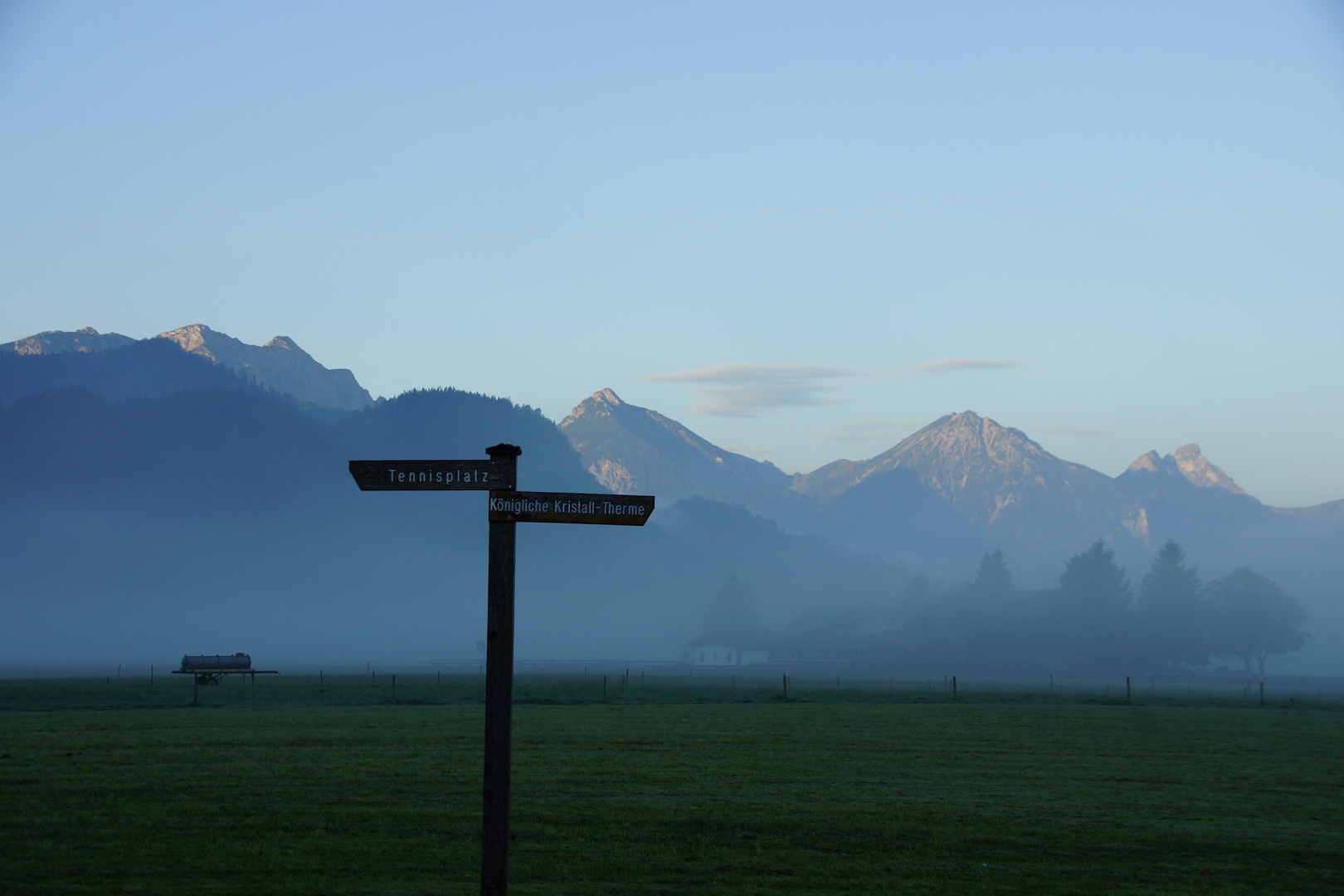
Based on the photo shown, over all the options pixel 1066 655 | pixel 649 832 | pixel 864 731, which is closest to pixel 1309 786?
pixel 864 731

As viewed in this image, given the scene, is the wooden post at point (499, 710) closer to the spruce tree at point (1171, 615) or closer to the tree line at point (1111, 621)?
the tree line at point (1111, 621)

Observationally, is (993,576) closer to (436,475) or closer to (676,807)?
(676,807)

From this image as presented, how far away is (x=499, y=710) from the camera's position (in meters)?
10.1

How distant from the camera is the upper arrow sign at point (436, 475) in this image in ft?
33.7

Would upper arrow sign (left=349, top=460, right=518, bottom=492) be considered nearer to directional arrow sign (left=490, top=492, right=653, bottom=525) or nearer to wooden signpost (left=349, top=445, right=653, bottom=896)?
wooden signpost (left=349, top=445, right=653, bottom=896)

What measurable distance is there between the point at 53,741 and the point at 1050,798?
1026 inches

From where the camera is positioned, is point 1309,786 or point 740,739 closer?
point 1309,786

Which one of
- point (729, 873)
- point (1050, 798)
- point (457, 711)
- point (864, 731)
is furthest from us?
point (457, 711)

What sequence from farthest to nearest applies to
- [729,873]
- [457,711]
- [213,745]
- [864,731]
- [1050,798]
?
[457,711] < [864,731] < [213,745] < [1050,798] < [729,873]

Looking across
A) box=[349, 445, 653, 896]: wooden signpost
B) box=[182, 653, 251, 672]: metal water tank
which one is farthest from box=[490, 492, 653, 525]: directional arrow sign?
box=[182, 653, 251, 672]: metal water tank

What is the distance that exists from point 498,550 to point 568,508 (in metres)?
0.99

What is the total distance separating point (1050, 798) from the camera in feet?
69.5

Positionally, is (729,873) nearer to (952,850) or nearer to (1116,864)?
(952,850)

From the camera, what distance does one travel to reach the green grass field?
47.6 feet
